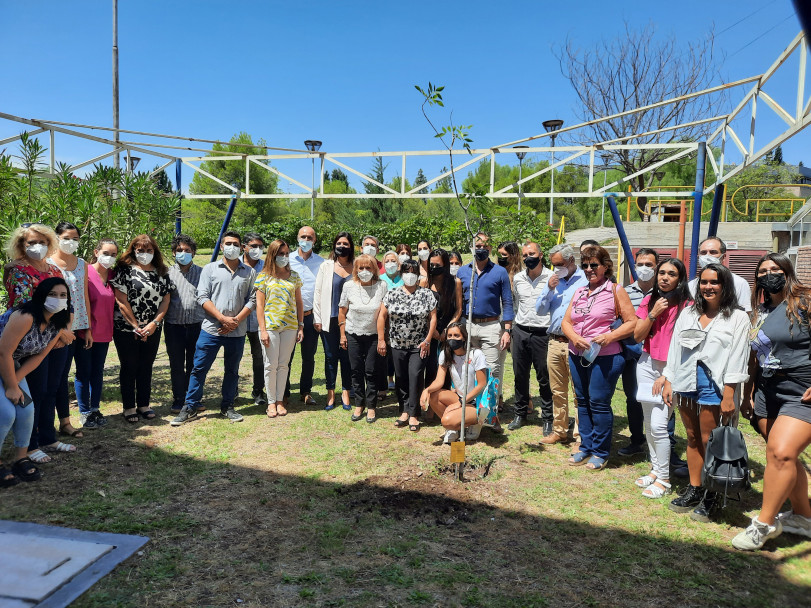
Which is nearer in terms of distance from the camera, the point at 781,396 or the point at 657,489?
the point at 781,396

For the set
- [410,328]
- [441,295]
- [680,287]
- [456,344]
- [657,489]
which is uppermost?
[680,287]

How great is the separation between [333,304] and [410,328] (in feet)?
3.53

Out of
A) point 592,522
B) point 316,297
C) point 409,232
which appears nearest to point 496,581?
point 592,522

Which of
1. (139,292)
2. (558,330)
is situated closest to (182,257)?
(139,292)

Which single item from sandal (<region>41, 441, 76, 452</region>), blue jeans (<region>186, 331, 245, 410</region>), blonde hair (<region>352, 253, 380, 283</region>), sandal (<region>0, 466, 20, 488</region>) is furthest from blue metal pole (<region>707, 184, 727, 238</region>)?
sandal (<region>0, 466, 20, 488</region>)

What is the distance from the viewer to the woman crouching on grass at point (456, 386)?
17.2 ft

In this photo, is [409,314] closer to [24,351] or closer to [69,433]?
[24,351]

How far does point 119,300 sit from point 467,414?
3.65 meters

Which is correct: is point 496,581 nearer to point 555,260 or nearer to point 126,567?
point 126,567

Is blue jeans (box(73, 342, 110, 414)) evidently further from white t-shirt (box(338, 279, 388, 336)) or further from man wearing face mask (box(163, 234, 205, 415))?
white t-shirt (box(338, 279, 388, 336))

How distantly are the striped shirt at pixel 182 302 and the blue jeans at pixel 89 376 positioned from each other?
2.26ft

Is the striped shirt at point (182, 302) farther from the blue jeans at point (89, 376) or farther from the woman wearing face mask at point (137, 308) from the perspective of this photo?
the blue jeans at point (89, 376)

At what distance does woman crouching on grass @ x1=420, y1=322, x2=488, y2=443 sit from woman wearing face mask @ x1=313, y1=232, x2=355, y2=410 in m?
1.23

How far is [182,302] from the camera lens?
5797mm
